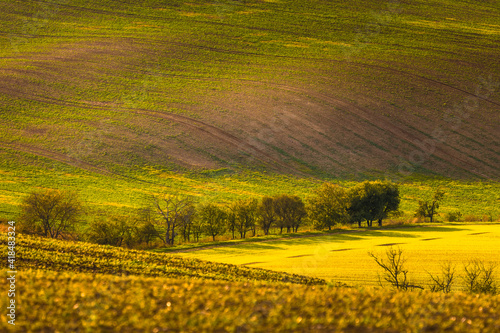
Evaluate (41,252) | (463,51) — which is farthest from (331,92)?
(41,252)

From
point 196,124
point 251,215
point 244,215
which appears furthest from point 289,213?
point 196,124

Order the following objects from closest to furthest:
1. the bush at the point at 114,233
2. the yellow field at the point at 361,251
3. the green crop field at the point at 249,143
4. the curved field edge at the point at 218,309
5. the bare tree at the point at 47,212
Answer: the curved field edge at the point at 218,309, the green crop field at the point at 249,143, the yellow field at the point at 361,251, the bush at the point at 114,233, the bare tree at the point at 47,212

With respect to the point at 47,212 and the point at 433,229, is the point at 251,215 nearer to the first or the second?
the point at 433,229

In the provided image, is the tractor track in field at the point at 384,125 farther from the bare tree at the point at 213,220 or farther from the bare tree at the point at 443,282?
the bare tree at the point at 443,282

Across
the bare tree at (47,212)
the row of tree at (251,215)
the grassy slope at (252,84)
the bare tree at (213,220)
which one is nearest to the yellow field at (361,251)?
the row of tree at (251,215)

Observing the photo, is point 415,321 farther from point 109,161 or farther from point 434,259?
point 109,161

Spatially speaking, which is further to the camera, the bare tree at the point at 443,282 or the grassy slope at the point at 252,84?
the grassy slope at the point at 252,84

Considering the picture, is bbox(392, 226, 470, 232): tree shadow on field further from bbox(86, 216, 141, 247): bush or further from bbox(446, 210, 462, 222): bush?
bbox(86, 216, 141, 247): bush
